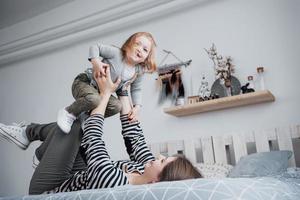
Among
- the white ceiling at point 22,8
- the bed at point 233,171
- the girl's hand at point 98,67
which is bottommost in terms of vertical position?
the bed at point 233,171

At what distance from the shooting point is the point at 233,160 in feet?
6.30

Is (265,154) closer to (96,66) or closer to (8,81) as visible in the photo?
(96,66)

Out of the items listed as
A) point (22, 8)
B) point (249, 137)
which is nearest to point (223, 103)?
point (249, 137)

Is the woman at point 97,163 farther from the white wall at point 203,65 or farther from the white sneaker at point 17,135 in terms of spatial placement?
the white wall at point 203,65

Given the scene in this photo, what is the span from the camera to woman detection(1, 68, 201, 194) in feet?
2.73

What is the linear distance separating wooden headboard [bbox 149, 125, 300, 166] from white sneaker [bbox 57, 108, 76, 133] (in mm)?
1040

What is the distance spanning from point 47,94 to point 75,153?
73.9 inches

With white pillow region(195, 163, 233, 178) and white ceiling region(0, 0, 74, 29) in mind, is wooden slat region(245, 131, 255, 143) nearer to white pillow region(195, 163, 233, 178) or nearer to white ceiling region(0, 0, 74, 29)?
white pillow region(195, 163, 233, 178)

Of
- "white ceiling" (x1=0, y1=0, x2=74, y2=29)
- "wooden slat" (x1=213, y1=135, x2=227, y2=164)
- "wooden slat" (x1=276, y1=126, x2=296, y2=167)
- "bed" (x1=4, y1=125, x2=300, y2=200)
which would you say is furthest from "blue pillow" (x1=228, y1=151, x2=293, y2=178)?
"white ceiling" (x1=0, y1=0, x2=74, y2=29)

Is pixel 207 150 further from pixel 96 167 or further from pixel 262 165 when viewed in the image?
pixel 96 167

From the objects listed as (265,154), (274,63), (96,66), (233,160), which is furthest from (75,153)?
(274,63)

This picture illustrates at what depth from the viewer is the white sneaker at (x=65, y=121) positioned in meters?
0.95

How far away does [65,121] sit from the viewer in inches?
37.8

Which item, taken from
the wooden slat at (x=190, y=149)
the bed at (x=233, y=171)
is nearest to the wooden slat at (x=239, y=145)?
the bed at (x=233, y=171)
